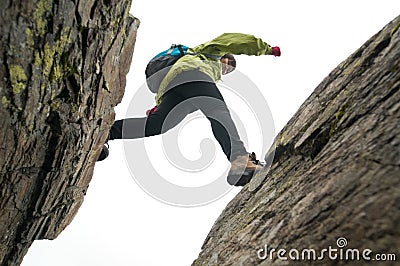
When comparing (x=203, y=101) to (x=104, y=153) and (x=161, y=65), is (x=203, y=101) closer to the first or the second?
(x=161, y=65)

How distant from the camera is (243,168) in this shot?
7.55 metres

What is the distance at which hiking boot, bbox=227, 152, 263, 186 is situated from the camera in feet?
24.8

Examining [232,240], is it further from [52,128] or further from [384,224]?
[52,128]

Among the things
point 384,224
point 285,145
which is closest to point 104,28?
point 285,145

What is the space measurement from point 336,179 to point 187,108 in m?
4.44

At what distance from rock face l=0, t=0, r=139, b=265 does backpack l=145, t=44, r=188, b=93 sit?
759 millimetres

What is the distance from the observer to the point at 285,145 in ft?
22.9

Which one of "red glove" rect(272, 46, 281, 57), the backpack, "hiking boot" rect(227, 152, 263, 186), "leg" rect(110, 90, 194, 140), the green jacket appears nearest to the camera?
"hiking boot" rect(227, 152, 263, 186)

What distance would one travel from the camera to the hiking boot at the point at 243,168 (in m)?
7.55

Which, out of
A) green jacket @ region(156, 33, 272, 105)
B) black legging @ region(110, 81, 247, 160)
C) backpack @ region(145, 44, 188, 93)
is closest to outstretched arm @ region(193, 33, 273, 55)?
green jacket @ region(156, 33, 272, 105)

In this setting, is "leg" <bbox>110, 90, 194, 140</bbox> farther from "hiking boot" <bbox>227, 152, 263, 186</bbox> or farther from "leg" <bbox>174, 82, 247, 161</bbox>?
"hiking boot" <bbox>227, 152, 263, 186</bbox>

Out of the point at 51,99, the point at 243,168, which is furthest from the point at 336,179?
the point at 51,99

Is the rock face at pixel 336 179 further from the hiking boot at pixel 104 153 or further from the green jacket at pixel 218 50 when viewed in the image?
the hiking boot at pixel 104 153

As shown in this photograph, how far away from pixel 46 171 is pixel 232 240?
11.4ft
